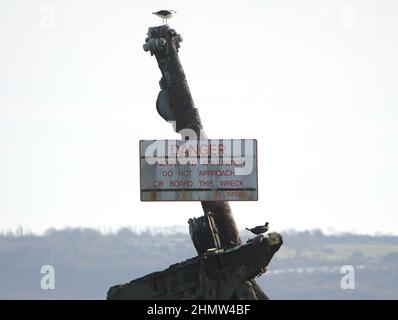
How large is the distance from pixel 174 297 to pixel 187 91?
953 centimetres

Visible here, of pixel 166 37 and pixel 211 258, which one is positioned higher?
pixel 166 37

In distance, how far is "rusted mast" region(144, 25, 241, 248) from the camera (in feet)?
231

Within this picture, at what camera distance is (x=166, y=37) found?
7038 cm

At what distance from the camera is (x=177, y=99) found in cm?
7069

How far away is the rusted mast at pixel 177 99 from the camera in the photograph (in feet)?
231
